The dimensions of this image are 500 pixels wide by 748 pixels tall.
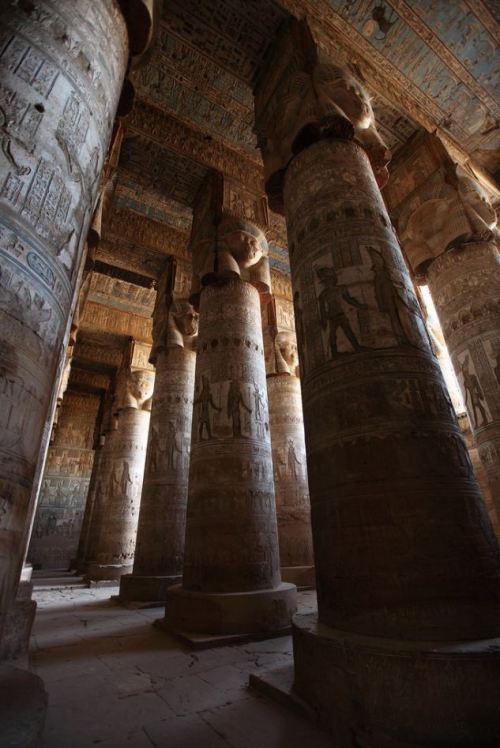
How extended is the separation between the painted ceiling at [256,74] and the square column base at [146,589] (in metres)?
7.14

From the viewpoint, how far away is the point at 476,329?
4852 mm

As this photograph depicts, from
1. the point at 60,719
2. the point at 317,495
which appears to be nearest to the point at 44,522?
the point at 60,719

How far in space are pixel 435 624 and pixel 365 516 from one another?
1.73 ft

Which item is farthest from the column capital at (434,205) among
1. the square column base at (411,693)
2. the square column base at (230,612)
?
the square column base at (411,693)

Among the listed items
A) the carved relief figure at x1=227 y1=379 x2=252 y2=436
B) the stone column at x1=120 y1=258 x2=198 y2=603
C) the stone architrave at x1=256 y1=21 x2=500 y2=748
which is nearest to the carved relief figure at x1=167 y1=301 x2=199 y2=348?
the stone column at x1=120 y1=258 x2=198 y2=603

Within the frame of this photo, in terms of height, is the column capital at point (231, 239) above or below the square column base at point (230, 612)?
above

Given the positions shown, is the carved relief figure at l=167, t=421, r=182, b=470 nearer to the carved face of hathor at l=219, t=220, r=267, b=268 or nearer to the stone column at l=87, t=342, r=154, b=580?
the carved face of hathor at l=219, t=220, r=267, b=268

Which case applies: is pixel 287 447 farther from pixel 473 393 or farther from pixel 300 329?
pixel 300 329

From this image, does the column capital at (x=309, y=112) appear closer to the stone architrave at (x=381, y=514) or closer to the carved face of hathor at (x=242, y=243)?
the stone architrave at (x=381, y=514)

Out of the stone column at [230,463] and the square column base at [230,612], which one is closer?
the square column base at [230,612]

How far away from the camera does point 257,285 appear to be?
5844 mm

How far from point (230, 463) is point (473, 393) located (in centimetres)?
322

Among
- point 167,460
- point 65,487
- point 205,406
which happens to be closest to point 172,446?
point 167,460

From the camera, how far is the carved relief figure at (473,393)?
4.57 meters
